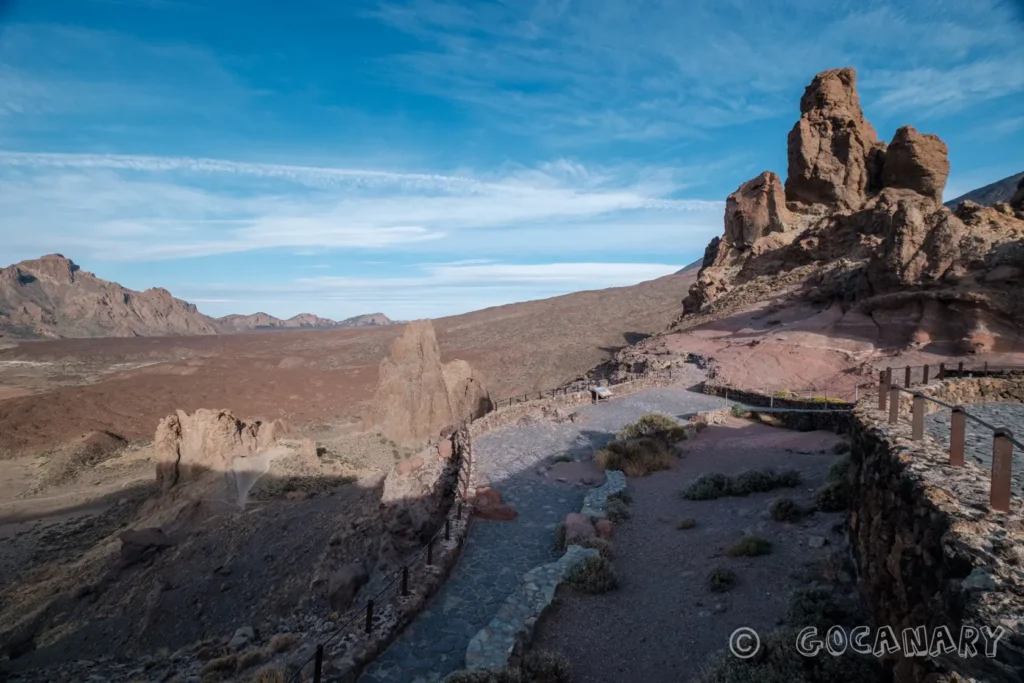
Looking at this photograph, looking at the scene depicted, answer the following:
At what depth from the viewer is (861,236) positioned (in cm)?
3356

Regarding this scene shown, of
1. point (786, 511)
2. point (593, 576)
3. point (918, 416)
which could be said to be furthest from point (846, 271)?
point (593, 576)

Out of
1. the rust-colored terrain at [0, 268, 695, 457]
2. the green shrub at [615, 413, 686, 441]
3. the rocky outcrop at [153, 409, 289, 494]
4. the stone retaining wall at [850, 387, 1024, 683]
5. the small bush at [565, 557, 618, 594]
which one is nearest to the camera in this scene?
the stone retaining wall at [850, 387, 1024, 683]

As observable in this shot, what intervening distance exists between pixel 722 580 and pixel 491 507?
476 centimetres

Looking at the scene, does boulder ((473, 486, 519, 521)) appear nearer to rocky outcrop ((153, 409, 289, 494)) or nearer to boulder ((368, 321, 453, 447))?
rocky outcrop ((153, 409, 289, 494))

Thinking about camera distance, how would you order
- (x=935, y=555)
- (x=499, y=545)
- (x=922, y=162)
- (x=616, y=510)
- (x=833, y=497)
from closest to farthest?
1. (x=935, y=555)
2. (x=833, y=497)
3. (x=499, y=545)
4. (x=616, y=510)
5. (x=922, y=162)

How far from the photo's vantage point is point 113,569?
606 inches

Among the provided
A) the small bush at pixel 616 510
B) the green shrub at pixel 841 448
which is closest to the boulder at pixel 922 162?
the green shrub at pixel 841 448

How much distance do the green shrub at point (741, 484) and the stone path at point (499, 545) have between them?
248cm

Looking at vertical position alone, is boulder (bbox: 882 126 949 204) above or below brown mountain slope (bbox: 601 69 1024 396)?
above

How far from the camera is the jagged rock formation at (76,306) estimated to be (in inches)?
4545

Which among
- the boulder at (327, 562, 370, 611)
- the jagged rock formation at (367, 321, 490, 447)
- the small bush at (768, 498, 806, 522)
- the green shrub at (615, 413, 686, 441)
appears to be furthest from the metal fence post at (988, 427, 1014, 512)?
the jagged rock formation at (367, 321, 490, 447)

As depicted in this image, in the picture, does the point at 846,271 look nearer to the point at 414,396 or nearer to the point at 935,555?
the point at 414,396

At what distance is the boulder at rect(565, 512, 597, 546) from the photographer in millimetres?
9109

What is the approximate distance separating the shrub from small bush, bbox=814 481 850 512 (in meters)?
4.77
